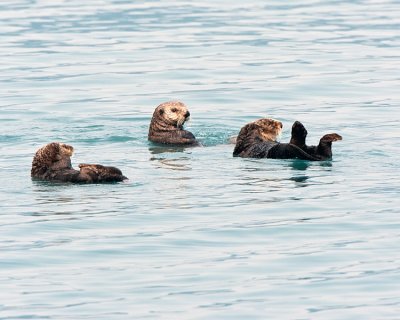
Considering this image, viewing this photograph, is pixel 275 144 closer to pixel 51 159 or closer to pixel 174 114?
pixel 51 159

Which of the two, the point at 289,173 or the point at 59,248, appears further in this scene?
the point at 289,173

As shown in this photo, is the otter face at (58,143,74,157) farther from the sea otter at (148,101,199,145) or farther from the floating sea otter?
the sea otter at (148,101,199,145)

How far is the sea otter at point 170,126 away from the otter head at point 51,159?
2655mm

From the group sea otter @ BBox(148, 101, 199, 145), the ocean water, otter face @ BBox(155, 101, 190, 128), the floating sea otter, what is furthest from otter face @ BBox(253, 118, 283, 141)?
otter face @ BBox(155, 101, 190, 128)

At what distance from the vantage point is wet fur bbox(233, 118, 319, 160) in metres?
13.5

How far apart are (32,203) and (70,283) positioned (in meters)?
2.60

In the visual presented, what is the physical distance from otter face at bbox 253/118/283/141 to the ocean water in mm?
443

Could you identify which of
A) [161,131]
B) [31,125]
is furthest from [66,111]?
[161,131]

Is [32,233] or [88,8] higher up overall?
[88,8]

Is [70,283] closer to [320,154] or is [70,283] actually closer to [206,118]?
[320,154]

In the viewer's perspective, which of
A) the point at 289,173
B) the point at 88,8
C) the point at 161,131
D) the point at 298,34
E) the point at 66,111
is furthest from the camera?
the point at 88,8

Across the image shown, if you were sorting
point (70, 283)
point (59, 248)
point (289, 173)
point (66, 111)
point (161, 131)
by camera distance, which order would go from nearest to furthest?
1. point (70, 283)
2. point (59, 248)
3. point (289, 173)
4. point (161, 131)
5. point (66, 111)

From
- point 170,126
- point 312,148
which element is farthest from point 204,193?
point 170,126

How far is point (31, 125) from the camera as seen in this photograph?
17.4 m
